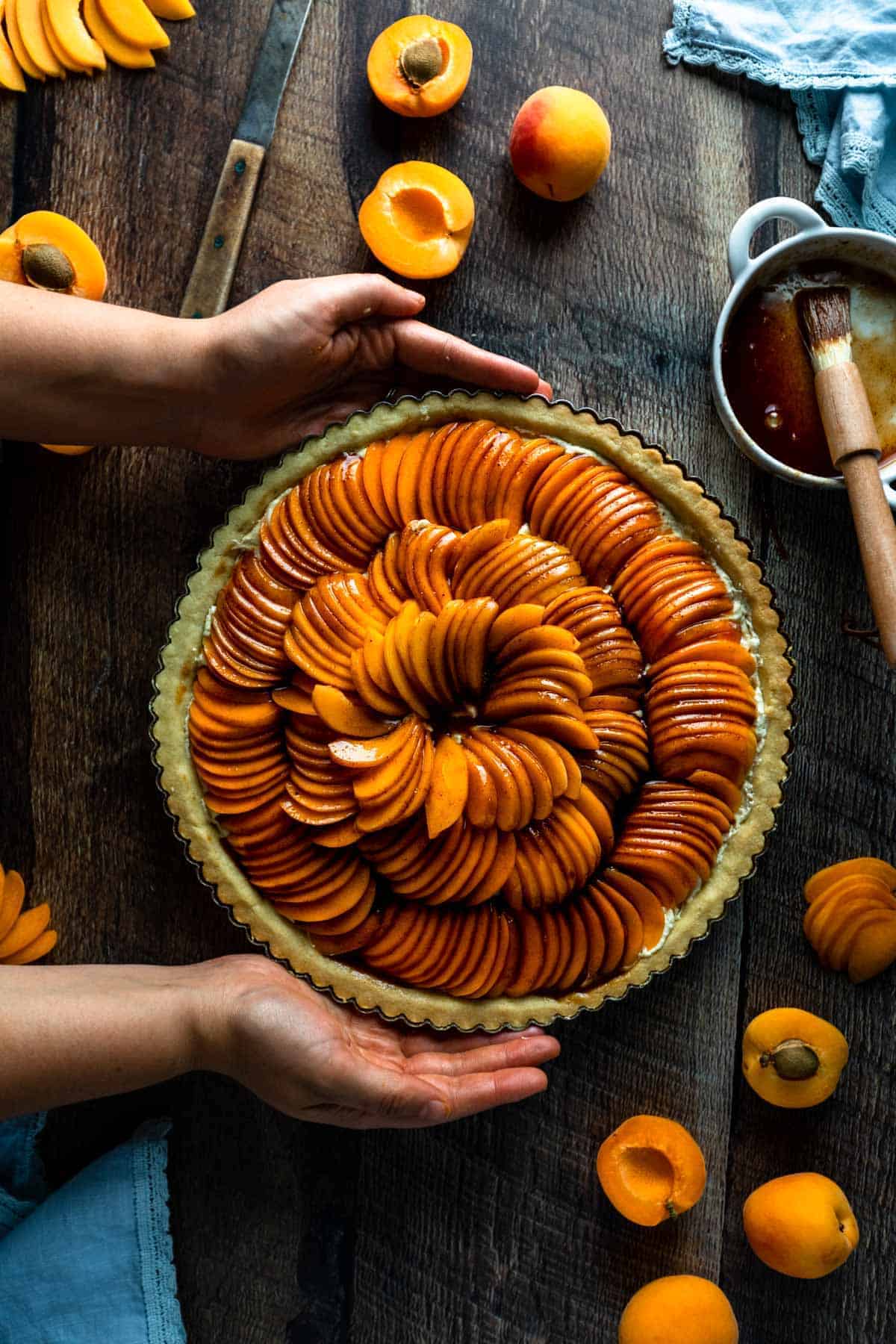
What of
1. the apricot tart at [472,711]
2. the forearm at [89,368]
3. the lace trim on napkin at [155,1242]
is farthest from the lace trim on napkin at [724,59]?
the lace trim on napkin at [155,1242]

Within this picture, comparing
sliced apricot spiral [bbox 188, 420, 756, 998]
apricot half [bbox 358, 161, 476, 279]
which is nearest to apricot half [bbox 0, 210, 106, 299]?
apricot half [bbox 358, 161, 476, 279]

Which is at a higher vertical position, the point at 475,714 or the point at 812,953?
the point at 475,714

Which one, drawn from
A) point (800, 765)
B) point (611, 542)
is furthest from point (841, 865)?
point (611, 542)

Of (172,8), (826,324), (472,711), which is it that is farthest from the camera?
(172,8)

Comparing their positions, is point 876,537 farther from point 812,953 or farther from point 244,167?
point 244,167

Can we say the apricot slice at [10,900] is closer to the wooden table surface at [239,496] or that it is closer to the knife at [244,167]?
the wooden table surface at [239,496]

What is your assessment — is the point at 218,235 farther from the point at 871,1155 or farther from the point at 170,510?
the point at 871,1155

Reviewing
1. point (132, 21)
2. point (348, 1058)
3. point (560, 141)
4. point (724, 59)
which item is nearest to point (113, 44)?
point (132, 21)
